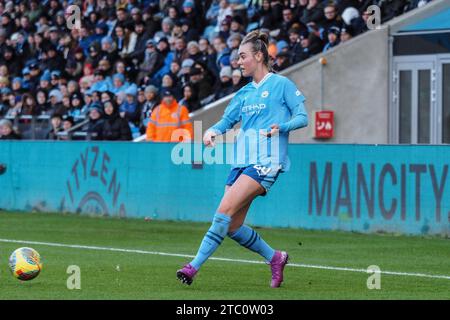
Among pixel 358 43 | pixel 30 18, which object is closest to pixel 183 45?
pixel 358 43

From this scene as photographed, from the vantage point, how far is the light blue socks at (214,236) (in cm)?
1042

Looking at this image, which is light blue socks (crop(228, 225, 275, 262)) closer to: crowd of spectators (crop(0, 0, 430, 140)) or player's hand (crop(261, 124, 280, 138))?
player's hand (crop(261, 124, 280, 138))

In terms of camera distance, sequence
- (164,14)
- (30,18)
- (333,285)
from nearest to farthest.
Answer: (333,285)
(164,14)
(30,18)

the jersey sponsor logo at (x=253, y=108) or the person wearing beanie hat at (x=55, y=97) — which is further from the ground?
the person wearing beanie hat at (x=55, y=97)

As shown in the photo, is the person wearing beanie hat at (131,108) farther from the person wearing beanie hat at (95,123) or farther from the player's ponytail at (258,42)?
the player's ponytail at (258,42)

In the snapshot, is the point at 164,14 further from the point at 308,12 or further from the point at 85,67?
the point at 308,12

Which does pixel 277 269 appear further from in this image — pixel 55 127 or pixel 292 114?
pixel 55 127

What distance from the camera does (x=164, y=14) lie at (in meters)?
27.8

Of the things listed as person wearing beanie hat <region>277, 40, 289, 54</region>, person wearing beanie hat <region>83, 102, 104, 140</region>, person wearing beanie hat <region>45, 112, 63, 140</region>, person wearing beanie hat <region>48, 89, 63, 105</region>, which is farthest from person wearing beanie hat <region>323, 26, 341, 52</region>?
person wearing beanie hat <region>48, 89, 63, 105</region>

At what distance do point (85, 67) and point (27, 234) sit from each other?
11.2m

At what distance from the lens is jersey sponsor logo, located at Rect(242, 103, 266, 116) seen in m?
10.6

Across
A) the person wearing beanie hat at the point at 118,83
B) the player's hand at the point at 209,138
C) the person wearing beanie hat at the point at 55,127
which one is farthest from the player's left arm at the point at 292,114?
the person wearing beanie hat at the point at 118,83

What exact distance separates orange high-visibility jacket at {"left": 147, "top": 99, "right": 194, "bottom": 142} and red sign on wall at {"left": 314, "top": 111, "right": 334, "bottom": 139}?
257 cm

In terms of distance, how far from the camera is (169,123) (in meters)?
21.5
